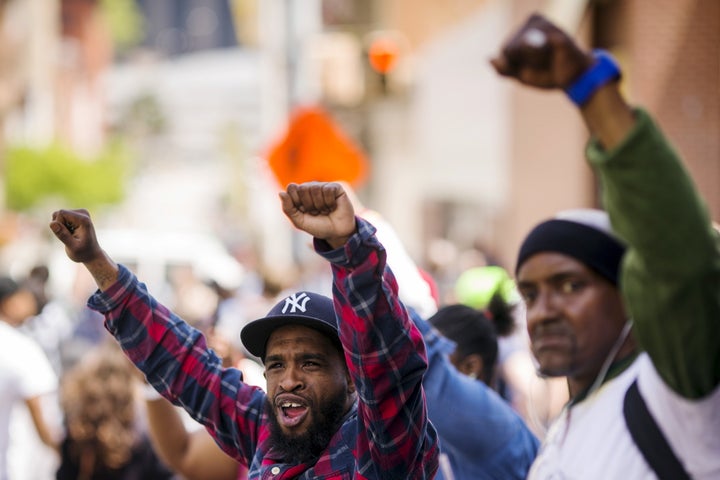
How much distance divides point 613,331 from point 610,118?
0.90 m

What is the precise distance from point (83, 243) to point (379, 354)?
1209 millimetres

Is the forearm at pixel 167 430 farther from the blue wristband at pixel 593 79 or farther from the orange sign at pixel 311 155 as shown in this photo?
the orange sign at pixel 311 155

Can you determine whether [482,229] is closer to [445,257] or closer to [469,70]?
[469,70]

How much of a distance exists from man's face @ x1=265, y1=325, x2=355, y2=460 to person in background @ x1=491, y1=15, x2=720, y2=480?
2.18 feet

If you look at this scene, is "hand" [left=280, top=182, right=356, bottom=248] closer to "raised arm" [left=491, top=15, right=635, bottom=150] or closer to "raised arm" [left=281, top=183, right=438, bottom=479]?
"raised arm" [left=281, top=183, right=438, bottom=479]

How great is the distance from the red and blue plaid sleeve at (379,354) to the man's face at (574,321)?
1.02ft

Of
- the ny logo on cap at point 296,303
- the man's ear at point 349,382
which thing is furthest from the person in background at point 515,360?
the ny logo on cap at point 296,303

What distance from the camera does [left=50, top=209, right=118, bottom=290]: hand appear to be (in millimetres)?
3479

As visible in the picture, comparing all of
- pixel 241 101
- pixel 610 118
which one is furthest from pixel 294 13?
pixel 241 101

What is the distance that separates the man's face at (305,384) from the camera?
3.15 m

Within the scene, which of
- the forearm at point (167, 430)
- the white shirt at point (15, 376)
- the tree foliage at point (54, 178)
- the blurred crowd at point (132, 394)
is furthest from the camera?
the tree foliage at point (54, 178)

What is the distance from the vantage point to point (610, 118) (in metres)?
2.03

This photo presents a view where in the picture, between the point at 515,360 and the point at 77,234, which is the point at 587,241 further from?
the point at 515,360

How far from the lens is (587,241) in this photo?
2.86 meters
